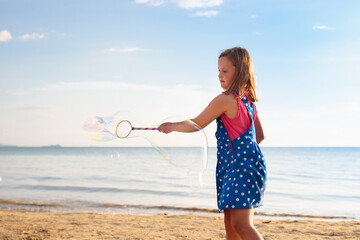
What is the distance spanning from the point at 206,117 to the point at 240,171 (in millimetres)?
443

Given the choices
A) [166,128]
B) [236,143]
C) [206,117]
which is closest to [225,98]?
[206,117]

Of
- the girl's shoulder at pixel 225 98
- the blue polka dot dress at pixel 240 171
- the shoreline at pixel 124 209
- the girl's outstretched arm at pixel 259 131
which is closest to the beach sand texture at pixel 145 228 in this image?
the shoreline at pixel 124 209

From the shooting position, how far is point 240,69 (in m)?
2.49

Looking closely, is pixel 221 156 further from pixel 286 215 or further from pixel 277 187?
pixel 277 187

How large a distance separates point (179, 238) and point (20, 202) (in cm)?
580

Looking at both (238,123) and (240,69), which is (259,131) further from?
(240,69)

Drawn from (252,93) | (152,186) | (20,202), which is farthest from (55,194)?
(252,93)

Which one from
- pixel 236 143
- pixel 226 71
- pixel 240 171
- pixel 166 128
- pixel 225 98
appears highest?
pixel 226 71

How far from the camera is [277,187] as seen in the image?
11.3m

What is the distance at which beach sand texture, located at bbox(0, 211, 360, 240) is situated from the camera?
459 centimetres

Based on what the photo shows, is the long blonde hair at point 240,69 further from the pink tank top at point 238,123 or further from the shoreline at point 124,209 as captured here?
the shoreline at point 124,209

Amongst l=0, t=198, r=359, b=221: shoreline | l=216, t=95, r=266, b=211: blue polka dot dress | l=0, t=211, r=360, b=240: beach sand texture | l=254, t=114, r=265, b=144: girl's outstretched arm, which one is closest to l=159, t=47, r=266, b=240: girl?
l=216, t=95, r=266, b=211: blue polka dot dress

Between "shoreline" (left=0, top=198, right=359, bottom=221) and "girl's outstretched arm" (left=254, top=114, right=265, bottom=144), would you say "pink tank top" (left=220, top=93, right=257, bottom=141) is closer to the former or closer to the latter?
"girl's outstretched arm" (left=254, top=114, right=265, bottom=144)

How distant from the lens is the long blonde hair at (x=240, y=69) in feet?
8.13
